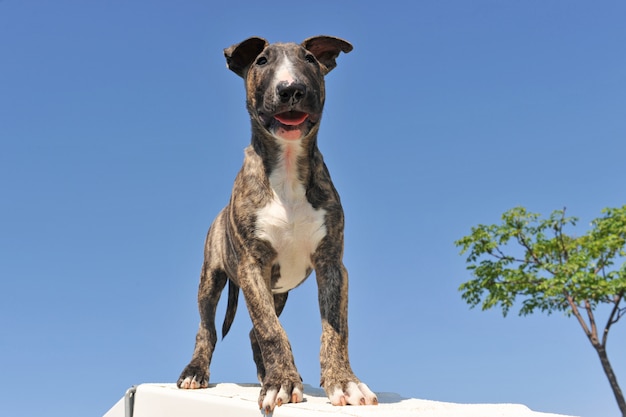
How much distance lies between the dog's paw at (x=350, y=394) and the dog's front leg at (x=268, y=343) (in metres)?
0.19

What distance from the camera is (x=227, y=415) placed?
4.12 m

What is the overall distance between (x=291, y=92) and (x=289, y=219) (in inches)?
35.1

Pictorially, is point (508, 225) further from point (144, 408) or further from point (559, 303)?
point (144, 408)

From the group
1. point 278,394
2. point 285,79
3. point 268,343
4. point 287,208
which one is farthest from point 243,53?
point 278,394

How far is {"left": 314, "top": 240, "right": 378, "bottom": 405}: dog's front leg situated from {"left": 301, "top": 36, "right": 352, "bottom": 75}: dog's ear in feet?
4.48

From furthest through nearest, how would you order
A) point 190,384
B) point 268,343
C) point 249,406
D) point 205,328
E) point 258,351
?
point 258,351, point 205,328, point 190,384, point 268,343, point 249,406

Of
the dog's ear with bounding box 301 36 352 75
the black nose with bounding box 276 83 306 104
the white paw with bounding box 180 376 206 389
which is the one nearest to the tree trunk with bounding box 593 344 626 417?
the white paw with bounding box 180 376 206 389

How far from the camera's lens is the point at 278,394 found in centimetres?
379

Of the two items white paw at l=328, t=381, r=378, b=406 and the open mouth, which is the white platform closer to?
white paw at l=328, t=381, r=378, b=406

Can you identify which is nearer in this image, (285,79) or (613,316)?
(285,79)

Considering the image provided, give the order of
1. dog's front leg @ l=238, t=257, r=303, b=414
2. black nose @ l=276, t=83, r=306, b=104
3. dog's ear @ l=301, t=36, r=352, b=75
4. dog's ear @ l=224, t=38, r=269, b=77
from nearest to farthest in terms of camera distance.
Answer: dog's front leg @ l=238, t=257, r=303, b=414, black nose @ l=276, t=83, r=306, b=104, dog's ear @ l=224, t=38, r=269, b=77, dog's ear @ l=301, t=36, r=352, b=75

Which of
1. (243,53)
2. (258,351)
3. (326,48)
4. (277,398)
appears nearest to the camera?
(277,398)

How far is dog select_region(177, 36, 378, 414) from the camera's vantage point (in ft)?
13.3

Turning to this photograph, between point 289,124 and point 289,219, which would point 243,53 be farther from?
point 289,219
